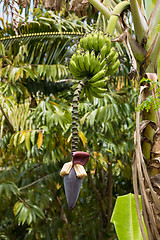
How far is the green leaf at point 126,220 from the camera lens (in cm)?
148

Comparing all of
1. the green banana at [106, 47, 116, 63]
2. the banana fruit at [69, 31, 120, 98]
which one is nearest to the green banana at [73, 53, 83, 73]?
the banana fruit at [69, 31, 120, 98]

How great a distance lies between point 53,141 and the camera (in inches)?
105

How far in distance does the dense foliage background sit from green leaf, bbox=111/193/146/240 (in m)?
0.97

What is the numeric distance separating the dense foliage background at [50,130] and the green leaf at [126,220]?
97cm

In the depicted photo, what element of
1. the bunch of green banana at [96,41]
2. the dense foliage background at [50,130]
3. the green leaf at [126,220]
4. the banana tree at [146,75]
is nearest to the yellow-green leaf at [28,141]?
the dense foliage background at [50,130]

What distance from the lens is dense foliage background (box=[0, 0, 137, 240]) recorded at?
2697 mm

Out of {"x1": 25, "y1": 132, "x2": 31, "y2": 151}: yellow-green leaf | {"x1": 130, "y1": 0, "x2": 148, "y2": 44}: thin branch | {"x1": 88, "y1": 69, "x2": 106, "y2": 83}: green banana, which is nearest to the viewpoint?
{"x1": 88, "y1": 69, "x2": 106, "y2": 83}: green banana

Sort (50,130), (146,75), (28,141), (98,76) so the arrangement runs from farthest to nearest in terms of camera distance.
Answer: (50,130) < (28,141) < (146,75) < (98,76)

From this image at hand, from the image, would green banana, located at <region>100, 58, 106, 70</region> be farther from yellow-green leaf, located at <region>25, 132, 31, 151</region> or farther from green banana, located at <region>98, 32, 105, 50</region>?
yellow-green leaf, located at <region>25, 132, 31, 151</region>

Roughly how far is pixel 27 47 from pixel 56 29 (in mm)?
379

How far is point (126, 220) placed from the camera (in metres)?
1.53

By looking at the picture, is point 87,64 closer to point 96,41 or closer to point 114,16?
point 96,41

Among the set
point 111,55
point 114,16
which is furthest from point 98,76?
point 114,16

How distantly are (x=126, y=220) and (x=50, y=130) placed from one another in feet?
4.15
